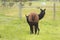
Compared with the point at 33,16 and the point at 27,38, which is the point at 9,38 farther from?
the point at 33,16

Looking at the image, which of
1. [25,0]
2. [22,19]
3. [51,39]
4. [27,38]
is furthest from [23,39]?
[25,0]

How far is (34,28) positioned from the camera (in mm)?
10773

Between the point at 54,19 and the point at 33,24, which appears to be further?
the point at 54,19

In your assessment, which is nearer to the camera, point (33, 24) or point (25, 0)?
point (33, 24)

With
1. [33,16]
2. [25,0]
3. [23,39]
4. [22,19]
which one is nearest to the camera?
[23,39]

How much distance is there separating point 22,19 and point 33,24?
20.7ft

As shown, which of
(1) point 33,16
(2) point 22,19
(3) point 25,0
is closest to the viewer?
(1) point 33,16

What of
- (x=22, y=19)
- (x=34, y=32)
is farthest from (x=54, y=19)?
(x=34, y=32)

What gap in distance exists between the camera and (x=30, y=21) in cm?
1045

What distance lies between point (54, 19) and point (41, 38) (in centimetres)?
828

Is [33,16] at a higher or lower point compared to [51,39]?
higher

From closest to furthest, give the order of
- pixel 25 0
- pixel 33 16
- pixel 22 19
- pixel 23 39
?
pixel 23 39 → pixel 33 16 → pixel 22 19 → pixel 25 0

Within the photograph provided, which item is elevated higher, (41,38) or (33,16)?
(33,16)

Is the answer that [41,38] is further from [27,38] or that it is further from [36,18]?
[36,18]
